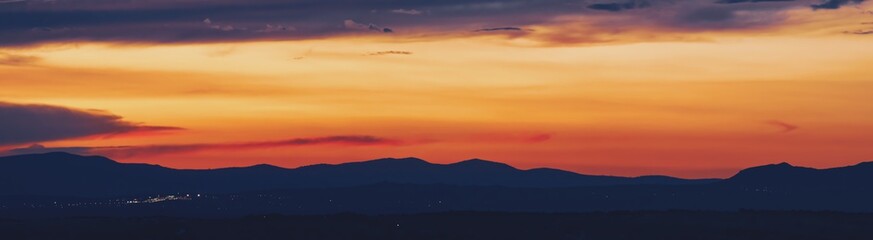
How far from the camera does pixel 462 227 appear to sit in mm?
107688

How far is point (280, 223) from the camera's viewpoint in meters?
108

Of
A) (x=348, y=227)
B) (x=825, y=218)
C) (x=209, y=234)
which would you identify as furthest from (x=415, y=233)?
(x=825, y=218)

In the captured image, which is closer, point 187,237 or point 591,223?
point 187,237

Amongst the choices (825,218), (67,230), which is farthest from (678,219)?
(67,230)

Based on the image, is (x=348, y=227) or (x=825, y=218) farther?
(x=825, y=218)

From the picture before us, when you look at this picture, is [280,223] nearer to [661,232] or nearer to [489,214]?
[489,214]

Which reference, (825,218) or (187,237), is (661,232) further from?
(187,237)

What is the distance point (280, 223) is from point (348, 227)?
198 inches

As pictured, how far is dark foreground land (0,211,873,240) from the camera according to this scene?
344 ft

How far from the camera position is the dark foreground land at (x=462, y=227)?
344ft

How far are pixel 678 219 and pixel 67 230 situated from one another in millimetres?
45480

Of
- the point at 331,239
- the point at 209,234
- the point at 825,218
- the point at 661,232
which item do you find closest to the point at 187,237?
the point at 209,234

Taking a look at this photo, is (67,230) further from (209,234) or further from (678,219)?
(678,219)

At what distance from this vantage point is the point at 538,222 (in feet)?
363
